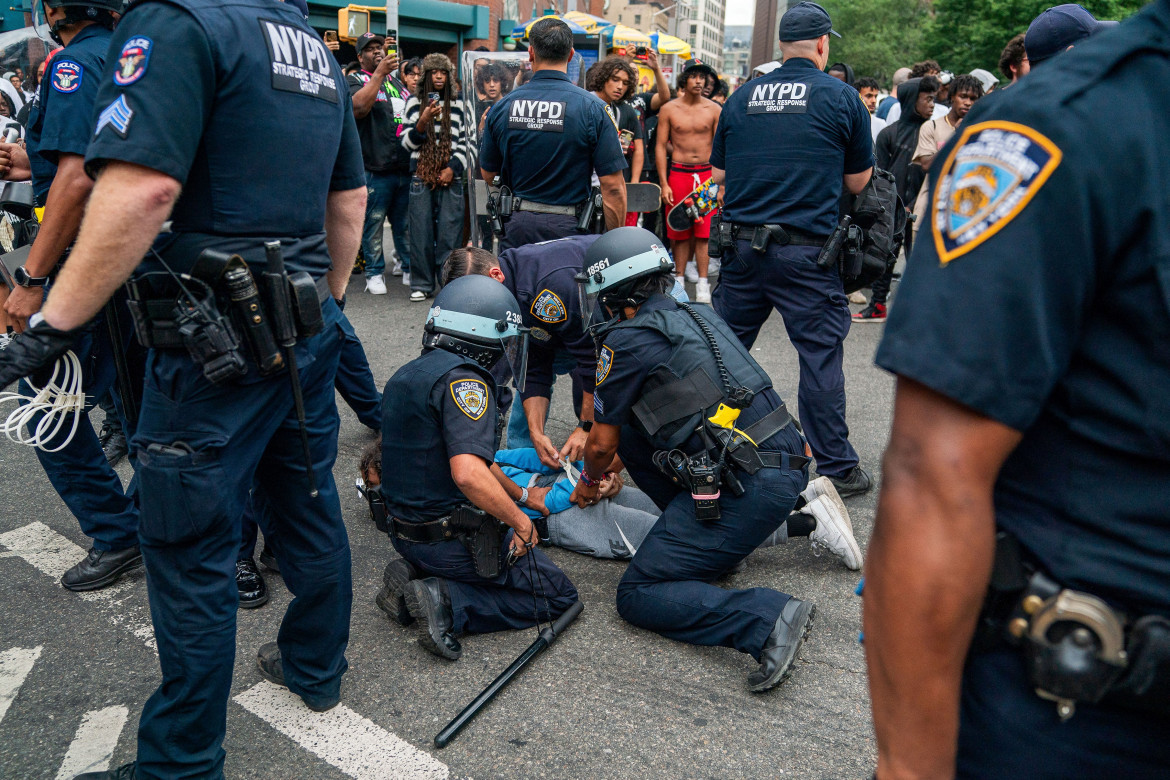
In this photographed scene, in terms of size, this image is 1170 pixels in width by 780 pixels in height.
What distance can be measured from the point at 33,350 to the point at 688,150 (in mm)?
6696

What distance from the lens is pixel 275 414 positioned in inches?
85.8

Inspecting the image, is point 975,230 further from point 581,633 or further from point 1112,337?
point 581,633

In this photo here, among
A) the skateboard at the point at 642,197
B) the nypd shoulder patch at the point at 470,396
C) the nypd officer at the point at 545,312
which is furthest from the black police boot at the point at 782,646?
the skateboard at the point at 642,197

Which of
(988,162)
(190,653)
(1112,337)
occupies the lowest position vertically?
(190,653)

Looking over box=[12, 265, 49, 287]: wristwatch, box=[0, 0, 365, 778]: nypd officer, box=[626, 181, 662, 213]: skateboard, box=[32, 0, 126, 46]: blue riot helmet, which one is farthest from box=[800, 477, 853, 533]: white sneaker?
box=[626, 181, 662, 213]: skateboard

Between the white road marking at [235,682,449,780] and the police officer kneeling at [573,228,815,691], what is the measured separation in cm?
92

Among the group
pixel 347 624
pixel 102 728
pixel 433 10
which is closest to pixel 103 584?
pixel 102 728

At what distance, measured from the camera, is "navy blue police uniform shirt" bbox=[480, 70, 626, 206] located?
4.87 metres

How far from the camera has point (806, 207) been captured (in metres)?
4.10

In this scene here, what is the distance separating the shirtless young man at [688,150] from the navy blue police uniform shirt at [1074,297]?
22.6 ft

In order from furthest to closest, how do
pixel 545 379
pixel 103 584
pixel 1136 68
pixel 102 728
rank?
pixel 545 379 < pixel 103 584 < pixel 102 728 < pixel 1136 68

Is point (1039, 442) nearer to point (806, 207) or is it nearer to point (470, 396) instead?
point (470, 396)

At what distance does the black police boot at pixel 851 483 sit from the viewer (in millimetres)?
4125

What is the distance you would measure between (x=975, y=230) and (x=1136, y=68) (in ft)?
0.76
